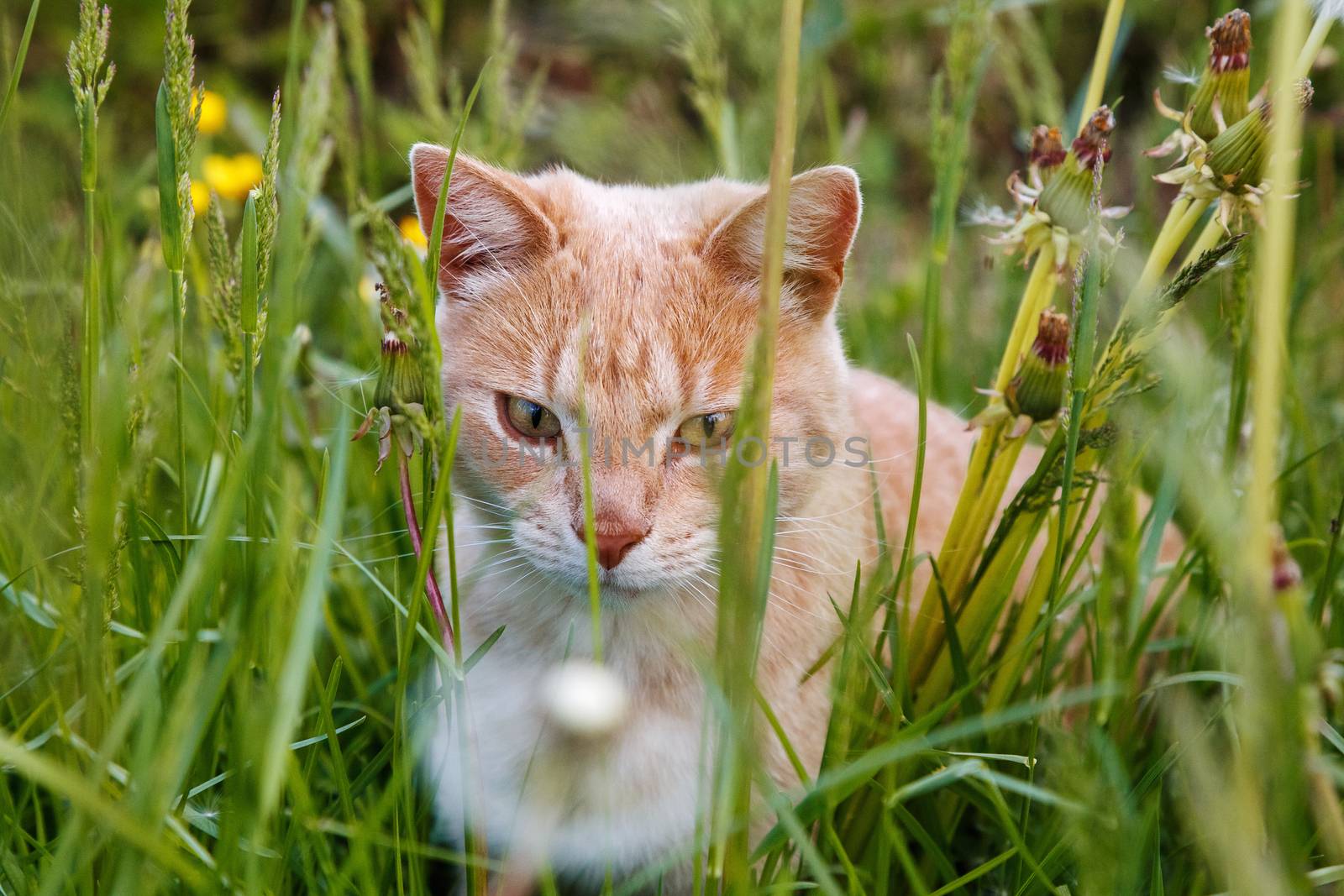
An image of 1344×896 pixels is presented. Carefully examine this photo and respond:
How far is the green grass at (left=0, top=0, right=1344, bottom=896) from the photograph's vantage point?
2.81 feet

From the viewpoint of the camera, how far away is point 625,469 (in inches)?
55.5

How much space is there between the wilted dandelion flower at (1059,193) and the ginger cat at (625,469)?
0.23 m

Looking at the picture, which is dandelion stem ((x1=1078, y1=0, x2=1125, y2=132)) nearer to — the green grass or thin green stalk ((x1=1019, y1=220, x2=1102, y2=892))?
the green grass

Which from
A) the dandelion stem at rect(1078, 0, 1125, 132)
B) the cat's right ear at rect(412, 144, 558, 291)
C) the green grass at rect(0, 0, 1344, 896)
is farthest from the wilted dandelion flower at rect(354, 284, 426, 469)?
the dandelion stem at rect(1078, 0, 1125, 132)

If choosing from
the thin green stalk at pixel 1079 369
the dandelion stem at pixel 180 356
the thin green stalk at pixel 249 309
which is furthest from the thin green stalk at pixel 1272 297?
the dandelion stem at pixel 180 356

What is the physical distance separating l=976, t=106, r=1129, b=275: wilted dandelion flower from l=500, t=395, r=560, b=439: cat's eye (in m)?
0.64

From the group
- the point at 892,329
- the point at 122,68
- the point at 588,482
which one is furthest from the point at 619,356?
the point at 122,68

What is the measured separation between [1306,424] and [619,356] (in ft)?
4.29

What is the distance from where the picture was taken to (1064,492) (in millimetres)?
1205

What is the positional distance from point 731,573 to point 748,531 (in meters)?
0.08

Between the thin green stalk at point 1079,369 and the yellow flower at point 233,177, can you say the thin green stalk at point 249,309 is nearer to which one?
the thin green stalk at point 1079,369

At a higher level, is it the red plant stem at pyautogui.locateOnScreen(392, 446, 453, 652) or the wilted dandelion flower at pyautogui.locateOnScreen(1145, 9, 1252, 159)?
the wilted dandelion flower at pyautogui.locateOnScreen(1145, 9, 1252, 159)

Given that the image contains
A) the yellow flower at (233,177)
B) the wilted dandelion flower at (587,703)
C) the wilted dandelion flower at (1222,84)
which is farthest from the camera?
the yellow flower at (233,177)

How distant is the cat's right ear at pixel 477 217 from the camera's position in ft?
4.84
